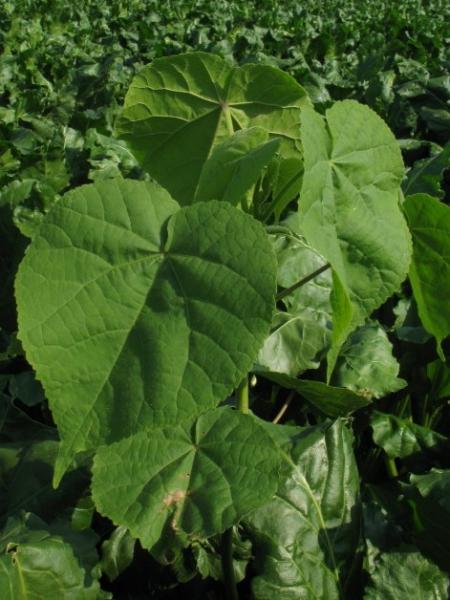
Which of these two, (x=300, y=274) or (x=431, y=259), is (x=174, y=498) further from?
(x=300, y=274)

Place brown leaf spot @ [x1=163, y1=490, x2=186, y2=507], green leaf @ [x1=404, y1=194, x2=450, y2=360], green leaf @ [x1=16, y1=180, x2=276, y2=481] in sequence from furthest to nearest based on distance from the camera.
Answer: brown leaf spot @ [x1=163, y1=490, x2=186, y2=507] < green leaf @ [x1=404, y1=194, x2=450, y2=360] < green leaf @ [x1=16, y1=180, x2=276, y2=481]

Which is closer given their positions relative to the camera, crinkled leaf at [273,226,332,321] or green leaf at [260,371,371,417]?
green leaf at [260,371,371,417]

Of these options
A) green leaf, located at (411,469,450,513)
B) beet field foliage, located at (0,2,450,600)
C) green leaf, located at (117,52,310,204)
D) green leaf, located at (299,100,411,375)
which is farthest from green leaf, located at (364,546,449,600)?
green leaf, located at (117,52,310,204)

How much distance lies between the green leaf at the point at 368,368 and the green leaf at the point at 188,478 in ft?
2.33

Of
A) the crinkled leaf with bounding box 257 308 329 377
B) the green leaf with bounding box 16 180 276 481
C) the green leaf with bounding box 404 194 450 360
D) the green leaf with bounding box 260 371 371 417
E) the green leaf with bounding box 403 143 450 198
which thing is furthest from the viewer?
the green leaf with bounding box 403 143 450 198

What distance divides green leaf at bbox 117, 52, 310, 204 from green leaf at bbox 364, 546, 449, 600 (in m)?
0.82

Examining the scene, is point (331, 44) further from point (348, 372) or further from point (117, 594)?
point (117, 594)

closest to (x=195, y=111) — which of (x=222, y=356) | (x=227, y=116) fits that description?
(x=227, y=116)

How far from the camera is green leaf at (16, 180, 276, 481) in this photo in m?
0.88

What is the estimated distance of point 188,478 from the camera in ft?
4.16

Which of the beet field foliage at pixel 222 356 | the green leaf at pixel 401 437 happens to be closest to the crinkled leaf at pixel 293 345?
the beet field foliage at pixel 222 356

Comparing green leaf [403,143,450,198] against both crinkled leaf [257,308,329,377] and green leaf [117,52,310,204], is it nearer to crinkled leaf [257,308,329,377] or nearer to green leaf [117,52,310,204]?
crinkled leaf [257,308,329,377]

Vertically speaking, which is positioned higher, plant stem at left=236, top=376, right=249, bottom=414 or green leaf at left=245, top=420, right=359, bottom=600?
plant stem at left=236, top=376, right=249, bottom=414

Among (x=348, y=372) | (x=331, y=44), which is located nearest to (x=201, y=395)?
(x=348, y=372)
